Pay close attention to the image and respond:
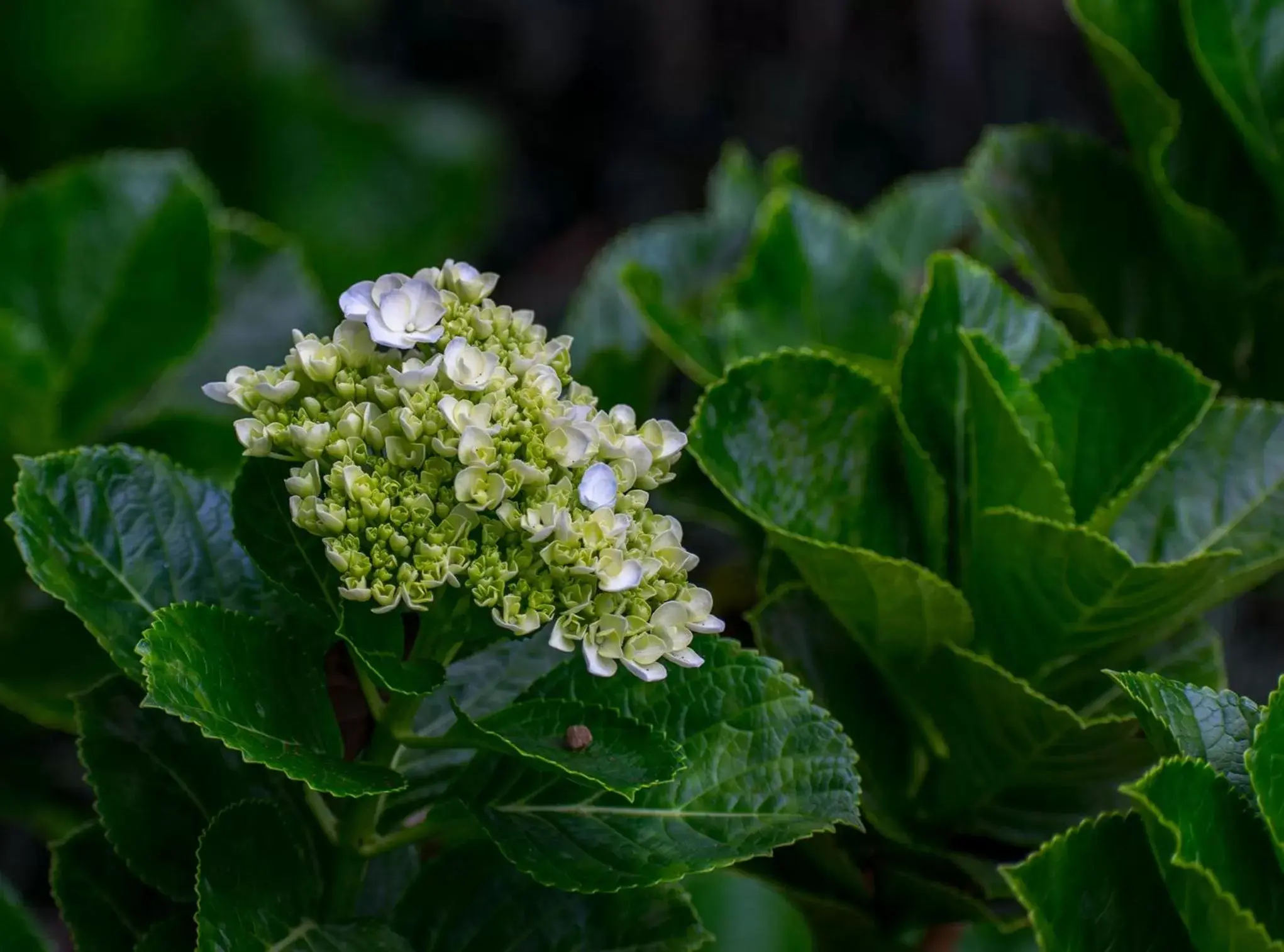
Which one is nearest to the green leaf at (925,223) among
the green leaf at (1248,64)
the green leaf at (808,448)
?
the green leaf at (1248,64)

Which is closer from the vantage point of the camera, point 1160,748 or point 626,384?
point 1160,748

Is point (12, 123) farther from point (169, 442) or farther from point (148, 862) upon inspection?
point (148, 862)

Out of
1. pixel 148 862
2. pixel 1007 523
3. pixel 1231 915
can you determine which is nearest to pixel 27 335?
pixel 148 862

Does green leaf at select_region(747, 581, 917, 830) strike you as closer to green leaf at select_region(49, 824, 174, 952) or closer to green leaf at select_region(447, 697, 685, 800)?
green leaf at select_region(447, 697, 685, 800)

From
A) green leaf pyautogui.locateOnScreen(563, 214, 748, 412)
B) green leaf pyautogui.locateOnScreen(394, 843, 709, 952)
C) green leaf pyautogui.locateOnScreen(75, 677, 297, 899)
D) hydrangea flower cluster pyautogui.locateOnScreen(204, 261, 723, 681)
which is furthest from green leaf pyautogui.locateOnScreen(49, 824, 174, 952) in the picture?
green leaf pyautogui.locateOnScreen(563, 214, 748, 412)

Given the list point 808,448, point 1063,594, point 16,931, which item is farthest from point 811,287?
point 16,931

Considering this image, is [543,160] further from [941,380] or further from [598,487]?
[598,487]

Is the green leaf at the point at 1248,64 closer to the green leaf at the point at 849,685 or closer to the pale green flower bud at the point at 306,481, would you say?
the green leaf at the point at 849,685
